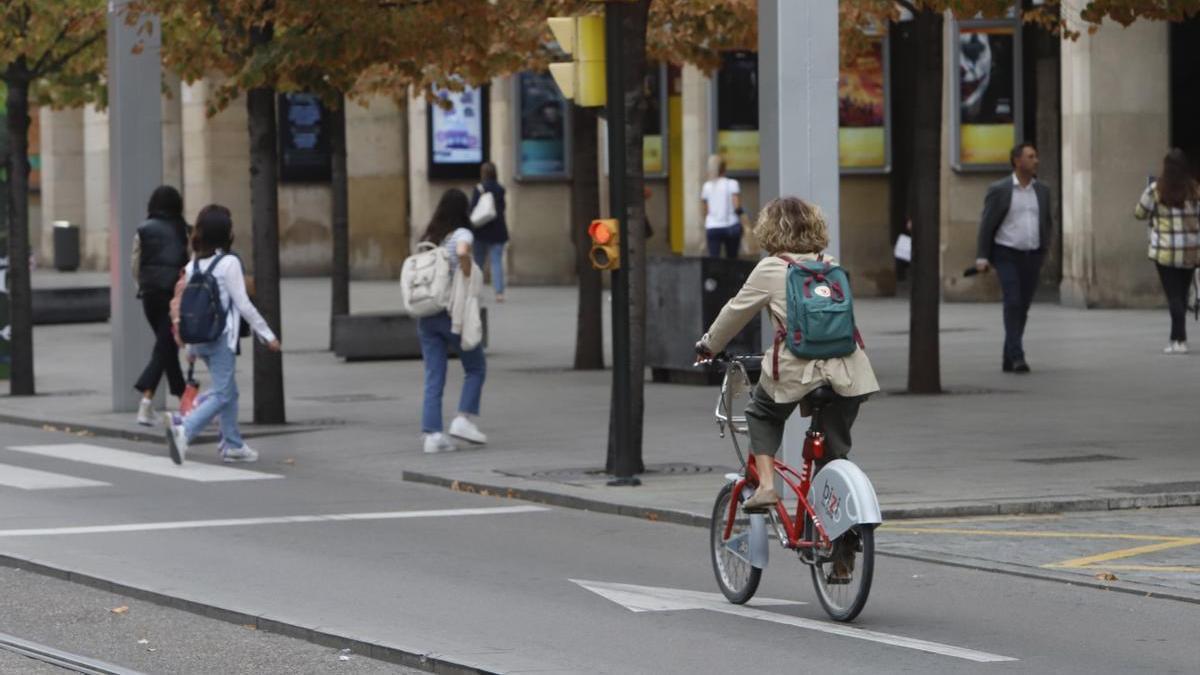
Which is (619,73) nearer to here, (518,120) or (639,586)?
(639,586)

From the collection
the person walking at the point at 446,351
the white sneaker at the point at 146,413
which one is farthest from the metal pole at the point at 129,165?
the person walking at the point at 446,351

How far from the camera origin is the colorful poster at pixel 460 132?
3719 cm

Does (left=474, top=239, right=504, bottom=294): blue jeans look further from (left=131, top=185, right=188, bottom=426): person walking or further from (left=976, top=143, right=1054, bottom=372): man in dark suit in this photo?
(left=131, top=185, right=188, bottom=426): person walking

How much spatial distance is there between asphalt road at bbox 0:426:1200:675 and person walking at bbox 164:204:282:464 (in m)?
1.34

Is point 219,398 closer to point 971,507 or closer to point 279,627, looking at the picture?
point 971,507

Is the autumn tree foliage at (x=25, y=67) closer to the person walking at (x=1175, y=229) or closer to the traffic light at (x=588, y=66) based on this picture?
the traffic light at (x=588, y=66)

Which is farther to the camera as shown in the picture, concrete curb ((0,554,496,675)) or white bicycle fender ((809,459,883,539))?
white bicycle fender ((809,459,883,539))

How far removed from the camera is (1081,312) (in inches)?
1043

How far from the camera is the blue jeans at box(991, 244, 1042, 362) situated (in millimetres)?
19531

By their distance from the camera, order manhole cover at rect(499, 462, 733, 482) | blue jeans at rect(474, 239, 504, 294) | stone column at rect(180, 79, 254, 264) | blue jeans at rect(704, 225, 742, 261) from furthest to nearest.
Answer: stone column at rect(180, 79, 254, 264) < blue jeans at rect(474, 239, 504, 294) < blue jeans at rect(704, 225, 742, 261) < manhole cover at rect(499, 462, 733, 482)

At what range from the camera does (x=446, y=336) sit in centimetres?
1505

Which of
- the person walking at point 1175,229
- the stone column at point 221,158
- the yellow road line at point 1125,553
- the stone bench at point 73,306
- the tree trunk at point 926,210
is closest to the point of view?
the yellow road line at point 1125,553

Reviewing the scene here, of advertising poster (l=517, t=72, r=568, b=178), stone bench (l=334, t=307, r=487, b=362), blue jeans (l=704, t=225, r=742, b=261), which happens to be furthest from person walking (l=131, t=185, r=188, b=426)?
advertising poster (l=517, t=72, r=568, b=178)

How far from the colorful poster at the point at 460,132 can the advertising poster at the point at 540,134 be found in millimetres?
1723
